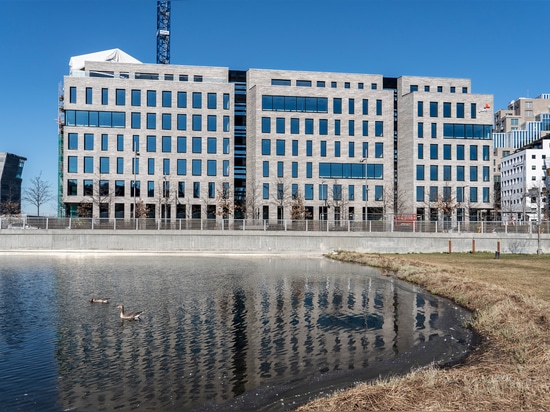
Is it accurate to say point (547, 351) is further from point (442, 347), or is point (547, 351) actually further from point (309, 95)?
point (309, 95)

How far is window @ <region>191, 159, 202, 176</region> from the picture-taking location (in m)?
73.4

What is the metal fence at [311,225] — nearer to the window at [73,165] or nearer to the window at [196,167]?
the window at [73,165]

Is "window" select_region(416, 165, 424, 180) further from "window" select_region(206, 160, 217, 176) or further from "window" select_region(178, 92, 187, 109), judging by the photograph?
"window" select_region(178, 92, 187, 109)

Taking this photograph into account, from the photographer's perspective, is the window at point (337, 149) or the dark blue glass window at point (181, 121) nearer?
the dark blue glass window at point (181, 121)

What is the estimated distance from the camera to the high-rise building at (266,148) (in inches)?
2783

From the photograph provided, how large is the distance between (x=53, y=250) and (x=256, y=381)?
40.6m

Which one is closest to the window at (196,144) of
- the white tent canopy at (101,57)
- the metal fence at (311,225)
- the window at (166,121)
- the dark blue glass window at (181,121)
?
the dark blue glass window at (181,121)

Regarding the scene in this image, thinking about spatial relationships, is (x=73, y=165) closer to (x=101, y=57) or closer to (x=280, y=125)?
(x=101, y=57)

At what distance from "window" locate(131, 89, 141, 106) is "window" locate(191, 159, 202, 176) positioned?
38.3ft

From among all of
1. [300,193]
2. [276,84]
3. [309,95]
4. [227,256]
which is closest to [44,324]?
[227,256]

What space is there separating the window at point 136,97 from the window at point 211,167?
43.8 ft

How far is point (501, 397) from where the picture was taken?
786cm

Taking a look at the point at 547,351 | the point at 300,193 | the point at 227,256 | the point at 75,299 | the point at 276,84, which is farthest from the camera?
the point at 276,84

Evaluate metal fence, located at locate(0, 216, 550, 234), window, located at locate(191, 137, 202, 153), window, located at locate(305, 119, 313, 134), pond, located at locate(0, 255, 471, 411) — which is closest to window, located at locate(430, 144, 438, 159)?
window, located at locate(305, 119, 313, 134)
